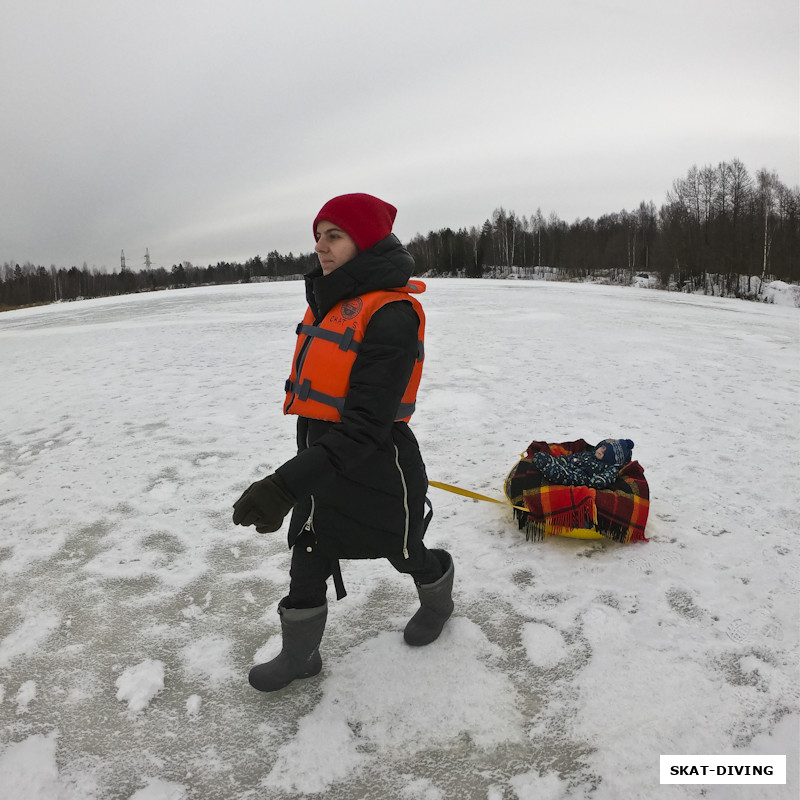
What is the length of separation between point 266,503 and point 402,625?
1214 mm

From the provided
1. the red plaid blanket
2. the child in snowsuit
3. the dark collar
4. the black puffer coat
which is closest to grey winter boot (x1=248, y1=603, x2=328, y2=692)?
the black puffer coat

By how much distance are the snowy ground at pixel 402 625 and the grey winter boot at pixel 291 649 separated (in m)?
0.08

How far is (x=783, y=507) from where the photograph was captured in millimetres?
3582

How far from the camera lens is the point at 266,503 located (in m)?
1.73

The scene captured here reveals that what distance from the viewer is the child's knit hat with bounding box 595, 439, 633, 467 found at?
3.66 meters

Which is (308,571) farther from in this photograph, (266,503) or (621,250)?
(621,250)

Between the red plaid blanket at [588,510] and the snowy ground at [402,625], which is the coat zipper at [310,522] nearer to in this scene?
the snowy ground at [402,625]

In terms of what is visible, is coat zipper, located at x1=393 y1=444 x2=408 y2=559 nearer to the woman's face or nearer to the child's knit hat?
the woman's face

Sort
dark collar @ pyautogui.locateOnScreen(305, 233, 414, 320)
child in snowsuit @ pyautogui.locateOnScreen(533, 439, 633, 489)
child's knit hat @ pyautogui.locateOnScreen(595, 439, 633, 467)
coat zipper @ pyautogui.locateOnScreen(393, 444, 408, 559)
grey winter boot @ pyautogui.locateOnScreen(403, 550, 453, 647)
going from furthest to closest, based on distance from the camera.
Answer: child's knit hat @ pyautogui.locateOnScreen(595, 439, 633, 467) < child in snowsuit @ pyautogui.locateOnScreen(533, 439, 633, 489) < grey winter boot @ pyautogui.locateOnScreen(403, 550, 453, 647) < coat zipper @ pyautogui.locateOnScreen(393, 444, 408, 559) < dark collar @ pyautogui.locateOnScreen(305, 233, 414, 320)

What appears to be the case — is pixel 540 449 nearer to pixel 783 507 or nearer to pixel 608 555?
pixel 608 555

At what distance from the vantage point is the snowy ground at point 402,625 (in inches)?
73.8

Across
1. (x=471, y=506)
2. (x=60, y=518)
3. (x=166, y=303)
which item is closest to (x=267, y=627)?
(x=471, y=506)

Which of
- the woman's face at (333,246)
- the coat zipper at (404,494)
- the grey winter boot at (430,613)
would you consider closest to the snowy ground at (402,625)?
the grey winter boot at (430,613)

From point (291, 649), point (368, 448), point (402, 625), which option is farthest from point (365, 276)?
point (402, 625)
